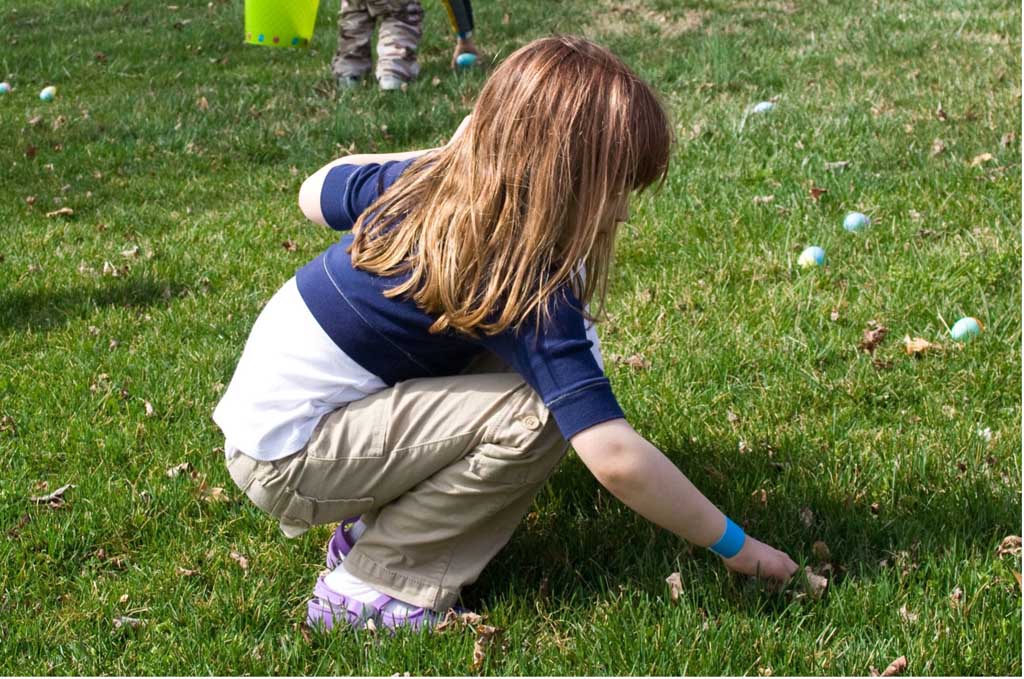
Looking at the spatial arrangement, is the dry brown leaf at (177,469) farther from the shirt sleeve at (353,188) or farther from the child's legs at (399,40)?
the child's legs at (399,40)

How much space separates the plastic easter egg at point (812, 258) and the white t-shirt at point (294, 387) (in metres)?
2.22

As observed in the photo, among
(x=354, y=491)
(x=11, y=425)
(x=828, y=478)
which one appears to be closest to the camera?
(x=354, y=491)

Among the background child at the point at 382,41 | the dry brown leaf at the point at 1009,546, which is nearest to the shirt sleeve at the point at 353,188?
the dry brown leaf at the point at 1009,546

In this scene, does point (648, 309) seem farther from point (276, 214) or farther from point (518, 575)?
point (276, 214)

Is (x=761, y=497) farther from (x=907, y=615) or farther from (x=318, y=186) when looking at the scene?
(x=318, y=186)

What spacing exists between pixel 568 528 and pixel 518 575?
0.67 feet

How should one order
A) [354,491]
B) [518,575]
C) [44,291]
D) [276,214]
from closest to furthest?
[354,491], [518,575], [44,291], [276,214]

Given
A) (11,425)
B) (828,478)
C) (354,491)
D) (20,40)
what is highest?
(354,491)

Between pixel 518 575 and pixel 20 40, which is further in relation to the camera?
pixel 20 40

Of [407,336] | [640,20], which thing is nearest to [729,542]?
[407,336]

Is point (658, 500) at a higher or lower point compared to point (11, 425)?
higher

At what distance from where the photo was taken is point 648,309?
4.09m

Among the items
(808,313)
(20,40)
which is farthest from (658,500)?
(20,40)

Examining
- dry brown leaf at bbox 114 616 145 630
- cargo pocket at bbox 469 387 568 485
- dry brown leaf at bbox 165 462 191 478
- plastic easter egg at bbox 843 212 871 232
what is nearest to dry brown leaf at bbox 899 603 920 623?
cargo pocket at bbox 469 387 568 485
